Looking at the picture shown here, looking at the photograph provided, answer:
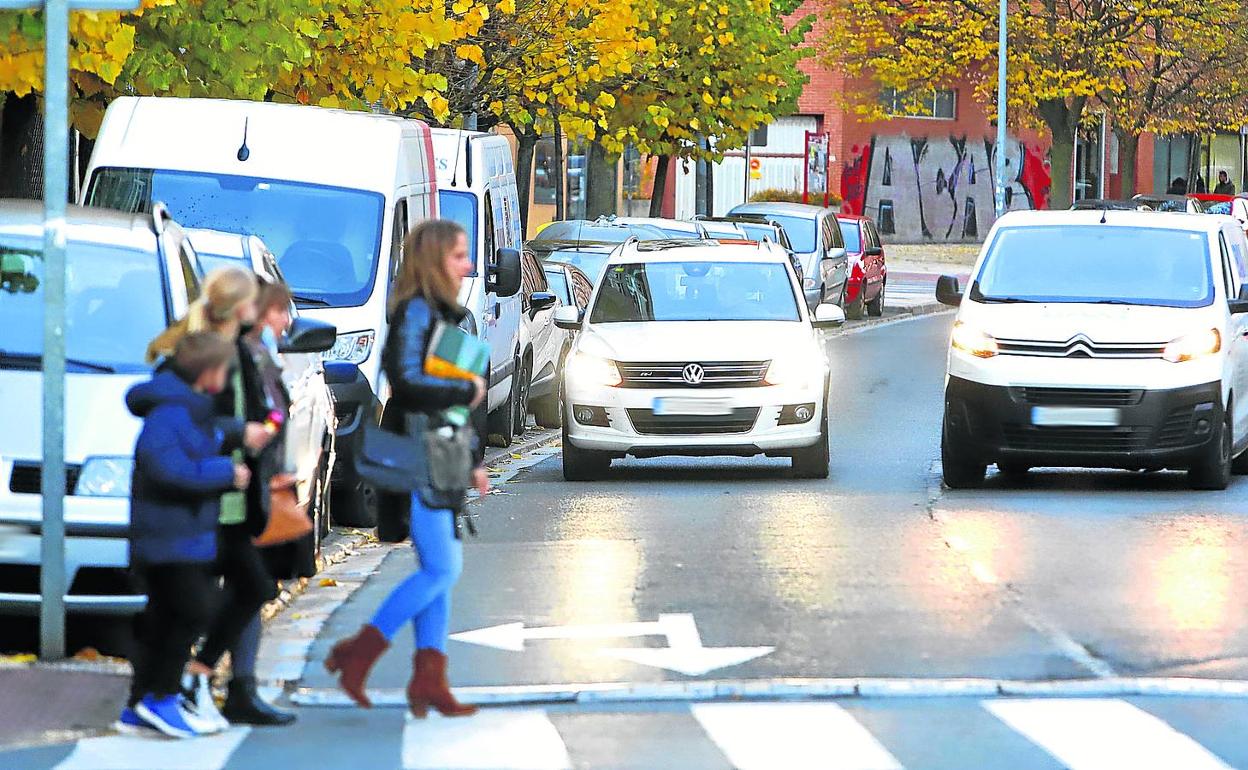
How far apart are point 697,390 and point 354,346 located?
2517 millimetres

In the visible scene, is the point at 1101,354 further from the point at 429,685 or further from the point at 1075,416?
the point at 429,685

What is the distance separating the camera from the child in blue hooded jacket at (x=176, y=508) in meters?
7.55

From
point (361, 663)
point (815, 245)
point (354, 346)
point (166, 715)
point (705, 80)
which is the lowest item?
point (166, 715)

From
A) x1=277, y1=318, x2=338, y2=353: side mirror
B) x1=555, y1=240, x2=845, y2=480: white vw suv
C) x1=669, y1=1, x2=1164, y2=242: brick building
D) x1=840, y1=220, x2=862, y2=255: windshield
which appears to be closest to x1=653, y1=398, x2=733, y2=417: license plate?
x1=555, y1=240, x2=845, y2=480: white vw suv

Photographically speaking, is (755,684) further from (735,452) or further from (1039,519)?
(735,452)

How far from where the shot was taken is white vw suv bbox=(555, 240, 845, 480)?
1595 cm

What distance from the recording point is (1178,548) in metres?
12.6

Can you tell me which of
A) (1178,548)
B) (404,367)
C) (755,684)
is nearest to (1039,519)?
(1178,548)

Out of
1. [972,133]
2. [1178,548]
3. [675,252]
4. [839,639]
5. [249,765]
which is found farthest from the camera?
[972,133]

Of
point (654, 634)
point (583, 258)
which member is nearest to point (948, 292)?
point (654, 634)

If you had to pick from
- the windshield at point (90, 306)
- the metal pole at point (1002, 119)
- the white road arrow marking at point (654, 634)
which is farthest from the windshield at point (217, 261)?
the metal pole at point (1002, 119)

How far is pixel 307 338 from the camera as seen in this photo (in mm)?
10336

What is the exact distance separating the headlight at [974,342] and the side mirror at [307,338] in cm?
580

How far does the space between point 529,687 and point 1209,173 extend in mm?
84352
